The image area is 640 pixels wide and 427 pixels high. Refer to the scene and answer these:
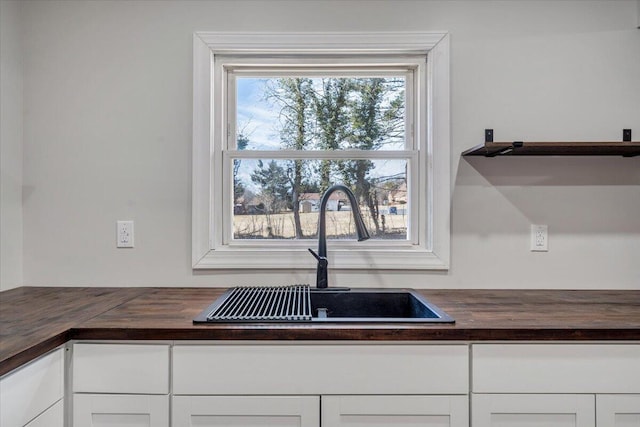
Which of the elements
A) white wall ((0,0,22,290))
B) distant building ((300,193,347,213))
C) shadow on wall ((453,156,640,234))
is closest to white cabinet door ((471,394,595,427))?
shadow on wall ((453,156,640,234))

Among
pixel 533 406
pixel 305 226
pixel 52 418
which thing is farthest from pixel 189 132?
pixel 533 406

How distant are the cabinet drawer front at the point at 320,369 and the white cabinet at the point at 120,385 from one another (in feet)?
0.18

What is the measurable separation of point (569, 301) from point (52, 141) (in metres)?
2.25

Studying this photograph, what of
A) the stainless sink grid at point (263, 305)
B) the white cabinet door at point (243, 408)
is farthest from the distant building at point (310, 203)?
the white cabinet door at point (243, 408)

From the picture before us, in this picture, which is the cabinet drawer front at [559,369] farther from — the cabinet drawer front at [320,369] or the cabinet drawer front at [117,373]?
the cabinet drawer front at [117,373]

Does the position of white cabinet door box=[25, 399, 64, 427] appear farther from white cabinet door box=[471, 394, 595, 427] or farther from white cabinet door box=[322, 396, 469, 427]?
white cabinet door box=[471, 394, 595, 427]

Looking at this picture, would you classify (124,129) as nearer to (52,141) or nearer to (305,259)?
(52,141)

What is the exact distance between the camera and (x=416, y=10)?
5.42 ft

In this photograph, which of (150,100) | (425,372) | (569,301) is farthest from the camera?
(150,100)

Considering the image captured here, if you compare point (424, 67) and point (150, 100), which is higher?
point (424, 67)

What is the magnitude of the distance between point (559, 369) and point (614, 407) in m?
0.20

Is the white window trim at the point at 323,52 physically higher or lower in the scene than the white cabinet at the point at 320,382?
higher

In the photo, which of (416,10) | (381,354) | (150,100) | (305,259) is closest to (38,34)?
(150,100)

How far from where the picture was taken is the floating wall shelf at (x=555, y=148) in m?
1.39
